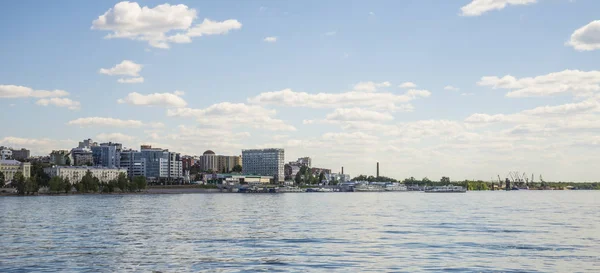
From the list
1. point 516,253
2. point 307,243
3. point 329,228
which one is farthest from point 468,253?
point 329,228

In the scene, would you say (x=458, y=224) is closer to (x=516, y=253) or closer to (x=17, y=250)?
(x=516, y=253)

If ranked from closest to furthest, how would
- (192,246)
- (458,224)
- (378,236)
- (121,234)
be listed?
(192,246)
(378,236)
(121,234)
(458,224)

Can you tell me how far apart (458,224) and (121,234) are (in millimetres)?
34496

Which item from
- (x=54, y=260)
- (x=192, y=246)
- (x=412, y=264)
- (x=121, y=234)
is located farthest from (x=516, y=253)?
(x=121, y=234)

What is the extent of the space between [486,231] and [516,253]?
56.0ft

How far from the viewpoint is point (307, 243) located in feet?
172

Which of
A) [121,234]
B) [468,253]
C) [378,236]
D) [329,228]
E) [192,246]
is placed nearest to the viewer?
[468,253]

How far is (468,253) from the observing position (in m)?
45.6

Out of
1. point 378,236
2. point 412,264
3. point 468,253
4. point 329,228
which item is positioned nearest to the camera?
point 412,264

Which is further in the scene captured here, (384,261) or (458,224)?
(458,224)

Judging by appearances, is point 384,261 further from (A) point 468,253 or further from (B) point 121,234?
(B) point 121,234

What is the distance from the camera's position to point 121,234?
61.6 m

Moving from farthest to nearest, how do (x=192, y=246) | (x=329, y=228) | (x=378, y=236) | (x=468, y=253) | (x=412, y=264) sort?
(x=329, y=228) → (x=378, y=236) → (x=192, y=246) → (x=468, y=253) → (x=412, y=264)

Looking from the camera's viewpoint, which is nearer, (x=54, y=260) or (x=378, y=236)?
(x=54, y=260)
